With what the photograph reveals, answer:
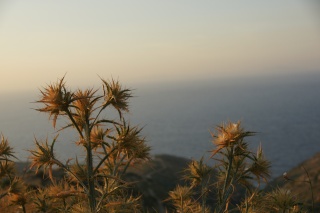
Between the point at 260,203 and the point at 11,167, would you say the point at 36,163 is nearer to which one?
the point at 11,167

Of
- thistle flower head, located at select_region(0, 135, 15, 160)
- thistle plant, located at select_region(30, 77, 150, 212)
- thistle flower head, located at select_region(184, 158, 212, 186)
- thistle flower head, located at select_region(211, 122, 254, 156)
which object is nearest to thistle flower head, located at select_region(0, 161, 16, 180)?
thistle flower head, located at select_region(0, 135, 15, 160)

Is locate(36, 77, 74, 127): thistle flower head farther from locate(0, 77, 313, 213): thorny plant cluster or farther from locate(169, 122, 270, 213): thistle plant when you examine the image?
locate(169, 122, 270, 213): thistle plant

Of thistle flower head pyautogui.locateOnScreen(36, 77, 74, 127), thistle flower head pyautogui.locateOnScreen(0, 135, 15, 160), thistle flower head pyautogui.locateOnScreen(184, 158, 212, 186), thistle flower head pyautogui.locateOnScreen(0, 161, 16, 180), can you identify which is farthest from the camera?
thistle flower head pyautogui.locateOnScreen(0, 161, 16, 180)

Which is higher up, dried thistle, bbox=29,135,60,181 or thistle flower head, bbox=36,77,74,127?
thistle flower head, bbox=36,77,74,127

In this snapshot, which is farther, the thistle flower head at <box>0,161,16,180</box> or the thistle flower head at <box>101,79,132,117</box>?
the thistle flower head at <box>0,161,16,180</box>

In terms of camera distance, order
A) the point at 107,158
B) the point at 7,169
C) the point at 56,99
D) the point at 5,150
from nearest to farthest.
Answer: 1. the point at 56,99
2. the point at 107,158
3. the point at 5,150
4. the point at 7,169

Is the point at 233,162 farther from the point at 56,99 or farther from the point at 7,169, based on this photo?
the point at 7,169

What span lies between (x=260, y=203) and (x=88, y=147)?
347cm

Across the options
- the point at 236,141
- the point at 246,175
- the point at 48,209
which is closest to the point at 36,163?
the point at 48,209

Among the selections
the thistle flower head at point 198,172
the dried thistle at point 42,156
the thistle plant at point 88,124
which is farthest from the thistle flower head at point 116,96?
the thistle flower head at point 198,172

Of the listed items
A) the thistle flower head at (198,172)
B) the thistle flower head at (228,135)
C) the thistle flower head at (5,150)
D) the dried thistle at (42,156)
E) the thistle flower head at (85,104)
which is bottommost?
the thistle flower head at (198,172)

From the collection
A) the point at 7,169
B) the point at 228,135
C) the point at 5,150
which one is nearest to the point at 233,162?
the point at 228,135

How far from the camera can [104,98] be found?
4484 millimetres

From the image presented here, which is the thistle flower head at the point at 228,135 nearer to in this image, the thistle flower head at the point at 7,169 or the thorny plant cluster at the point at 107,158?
the thorny plant cluster at the point at 107,158
